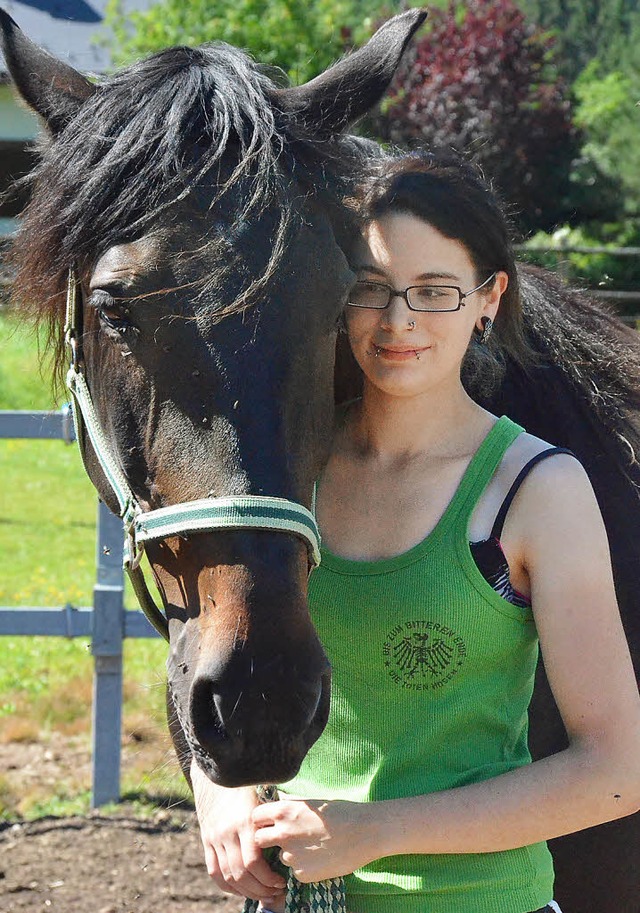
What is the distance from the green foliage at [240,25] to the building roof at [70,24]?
361 mm

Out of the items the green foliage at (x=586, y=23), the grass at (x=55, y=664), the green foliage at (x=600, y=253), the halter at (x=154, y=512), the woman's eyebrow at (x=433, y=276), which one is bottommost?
the grass at (x=55, y=664)

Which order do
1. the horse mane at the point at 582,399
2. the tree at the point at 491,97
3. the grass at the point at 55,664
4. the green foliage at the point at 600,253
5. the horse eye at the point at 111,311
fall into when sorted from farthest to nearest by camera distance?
the tree at the point at 491,97 → the green foliage at the point at 600,253 → the grass at the point at 55,664 → the horse mane at the point at 582,399 → the horse eye at the point at 111,311

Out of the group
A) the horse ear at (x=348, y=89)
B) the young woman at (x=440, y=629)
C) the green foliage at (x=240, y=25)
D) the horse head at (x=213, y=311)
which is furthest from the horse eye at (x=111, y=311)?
the green foliage at (x=240, y=25)

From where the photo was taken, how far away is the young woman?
1.37 m

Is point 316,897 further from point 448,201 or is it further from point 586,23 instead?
point 586,23

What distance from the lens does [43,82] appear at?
178 cm

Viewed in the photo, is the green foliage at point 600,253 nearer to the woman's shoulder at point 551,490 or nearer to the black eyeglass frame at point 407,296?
the black eyeglass frame at point 407,296

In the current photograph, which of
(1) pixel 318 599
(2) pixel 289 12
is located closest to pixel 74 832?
(1) pixel 318 599

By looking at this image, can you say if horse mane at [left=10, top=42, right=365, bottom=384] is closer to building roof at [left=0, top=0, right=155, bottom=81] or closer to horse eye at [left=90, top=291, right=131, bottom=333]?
horse eye at [left=90, top=291, right=131, bottom=333]

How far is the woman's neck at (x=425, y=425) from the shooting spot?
1.59 metres

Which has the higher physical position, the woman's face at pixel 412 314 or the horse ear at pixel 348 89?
the horse ear at pixel 348 89

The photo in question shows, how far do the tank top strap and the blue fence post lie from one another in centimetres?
281

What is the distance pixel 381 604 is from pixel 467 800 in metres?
0.28

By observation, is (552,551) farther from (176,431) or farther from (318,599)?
(176,431)
